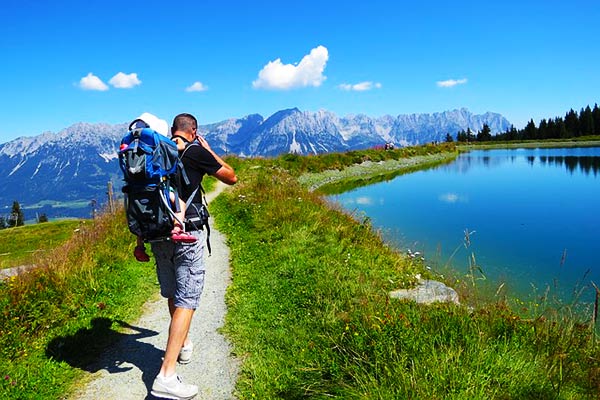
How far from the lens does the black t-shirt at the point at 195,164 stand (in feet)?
14.2

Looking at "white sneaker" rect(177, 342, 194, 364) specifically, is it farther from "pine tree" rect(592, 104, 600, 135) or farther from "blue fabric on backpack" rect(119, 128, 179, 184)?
"pine tree" rect(592, 104, 600, 135)

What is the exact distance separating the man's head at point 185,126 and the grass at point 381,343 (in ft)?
9.56

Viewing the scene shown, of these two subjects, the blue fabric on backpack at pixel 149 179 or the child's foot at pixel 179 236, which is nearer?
the blue fabric on backpack at pixel 149 179

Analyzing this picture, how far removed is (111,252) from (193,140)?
6.02m

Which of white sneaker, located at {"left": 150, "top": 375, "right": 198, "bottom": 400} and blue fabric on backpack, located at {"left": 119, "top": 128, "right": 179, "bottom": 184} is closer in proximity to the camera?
blue fabric on backpack, located at {"left": 119, "top": 128, "right": 179, "bottom": 184}

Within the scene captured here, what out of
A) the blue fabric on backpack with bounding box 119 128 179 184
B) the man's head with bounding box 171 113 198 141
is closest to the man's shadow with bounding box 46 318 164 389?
the blue fabric on backpack with bounding box 119 128 179 184

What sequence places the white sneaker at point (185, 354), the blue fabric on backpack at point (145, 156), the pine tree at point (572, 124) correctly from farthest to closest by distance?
the pine tree at point (572, 124)
the white sneaker at point (185, 354)
the blue fabric on backpack at point (145, 156)

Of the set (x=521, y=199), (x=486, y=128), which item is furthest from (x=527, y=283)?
(x=486, y=128)

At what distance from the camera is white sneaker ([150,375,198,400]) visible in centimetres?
427

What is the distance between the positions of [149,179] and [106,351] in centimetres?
308

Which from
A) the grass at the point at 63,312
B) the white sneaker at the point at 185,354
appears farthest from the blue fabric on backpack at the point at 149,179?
the grass at the point at 63,312

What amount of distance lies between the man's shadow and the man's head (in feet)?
9.82

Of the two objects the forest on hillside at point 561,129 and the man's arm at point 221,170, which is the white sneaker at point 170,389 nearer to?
the man's arm at point 221,170

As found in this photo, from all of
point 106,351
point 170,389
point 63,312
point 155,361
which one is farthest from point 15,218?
point 170,389
